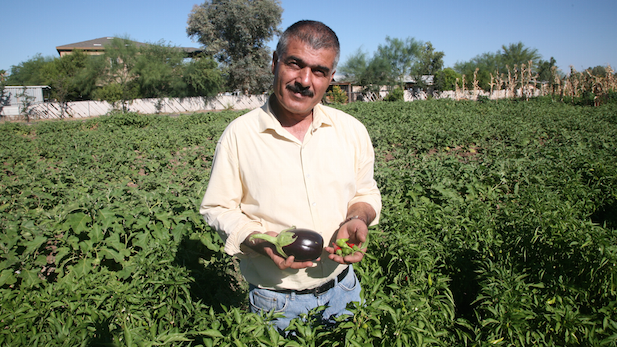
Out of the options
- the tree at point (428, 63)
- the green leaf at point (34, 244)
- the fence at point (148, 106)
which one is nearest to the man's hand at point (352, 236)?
the green leaf at point (34, 244)

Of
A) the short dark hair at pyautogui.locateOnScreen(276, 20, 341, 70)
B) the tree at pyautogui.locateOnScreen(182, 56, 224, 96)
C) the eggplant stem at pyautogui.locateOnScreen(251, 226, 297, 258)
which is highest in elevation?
the tree at pyautogui.locateOnScreen(182, 56, 224, 96)

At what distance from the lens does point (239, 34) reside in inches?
1768

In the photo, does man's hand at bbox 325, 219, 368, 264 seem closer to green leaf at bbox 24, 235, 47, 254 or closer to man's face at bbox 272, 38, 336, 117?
man's face at bbox 272, 38, 336, 117

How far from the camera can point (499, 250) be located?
114 inches

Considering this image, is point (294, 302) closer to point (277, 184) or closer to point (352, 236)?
point (352, 236)

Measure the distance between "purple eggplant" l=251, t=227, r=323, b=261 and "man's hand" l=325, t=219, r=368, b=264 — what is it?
0.07m

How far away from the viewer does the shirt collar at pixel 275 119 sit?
1622 mm

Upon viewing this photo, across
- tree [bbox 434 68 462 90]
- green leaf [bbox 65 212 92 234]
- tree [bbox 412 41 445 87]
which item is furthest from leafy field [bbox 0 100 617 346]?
tree [bbox 412 41 445 87]

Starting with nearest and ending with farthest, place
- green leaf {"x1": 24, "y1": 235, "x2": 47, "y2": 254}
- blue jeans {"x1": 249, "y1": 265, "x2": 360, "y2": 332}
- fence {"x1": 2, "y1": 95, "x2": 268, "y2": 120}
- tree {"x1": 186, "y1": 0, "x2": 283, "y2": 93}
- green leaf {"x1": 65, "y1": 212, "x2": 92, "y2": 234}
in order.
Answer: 1. blue jeans {"x1": 249, "y1": 265, "x2": 360, "y2": 332}
2. green leaf {"x1": 24, "y1": 235, "x2": 47, "y2": 254}
3. green leaf {"x1": 65, "y1": 212, "x2": 92, "y2": 234}
4. fence {"x1": 2, "y1": 95, "x2": 268, "y2": 120}
5. tree {"x1": 186, "y1": 0, "x2": 283, "y2": 93}

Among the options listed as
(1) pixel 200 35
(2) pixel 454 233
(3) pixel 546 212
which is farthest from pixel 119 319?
(1) pixel 200 35

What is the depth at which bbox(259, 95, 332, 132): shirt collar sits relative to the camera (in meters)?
1.62

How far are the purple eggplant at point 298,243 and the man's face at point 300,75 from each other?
21.9 inches

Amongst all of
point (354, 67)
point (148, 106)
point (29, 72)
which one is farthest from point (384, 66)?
point (29, 72)

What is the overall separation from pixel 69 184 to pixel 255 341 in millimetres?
6517
